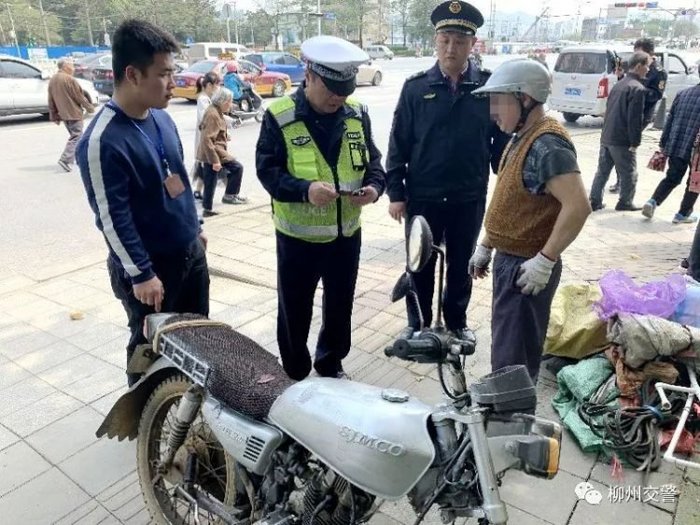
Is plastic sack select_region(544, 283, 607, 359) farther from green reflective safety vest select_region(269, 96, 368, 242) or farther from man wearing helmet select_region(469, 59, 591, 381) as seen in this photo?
green reflective safety vest select_region(269, 96, 368, 242)

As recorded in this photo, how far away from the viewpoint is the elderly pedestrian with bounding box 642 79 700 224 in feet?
18.2

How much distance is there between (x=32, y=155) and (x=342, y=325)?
8964 mm

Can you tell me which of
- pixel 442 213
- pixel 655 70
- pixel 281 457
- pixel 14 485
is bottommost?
pixel 14 485

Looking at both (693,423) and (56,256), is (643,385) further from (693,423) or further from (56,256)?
(56,256)

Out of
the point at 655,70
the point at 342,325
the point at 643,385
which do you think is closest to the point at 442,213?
the point at 342,325

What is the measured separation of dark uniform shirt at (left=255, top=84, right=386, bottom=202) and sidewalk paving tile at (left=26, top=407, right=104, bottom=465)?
1558mm

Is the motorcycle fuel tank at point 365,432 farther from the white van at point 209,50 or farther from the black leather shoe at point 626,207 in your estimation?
the white van at point 209,50

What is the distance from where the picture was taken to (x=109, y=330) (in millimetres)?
3896

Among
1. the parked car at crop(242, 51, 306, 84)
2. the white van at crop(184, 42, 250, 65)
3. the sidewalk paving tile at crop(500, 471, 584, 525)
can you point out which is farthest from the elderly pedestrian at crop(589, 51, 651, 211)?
the white van at crop(184, 42, 250, 65)

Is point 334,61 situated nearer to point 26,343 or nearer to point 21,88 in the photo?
point 26,343

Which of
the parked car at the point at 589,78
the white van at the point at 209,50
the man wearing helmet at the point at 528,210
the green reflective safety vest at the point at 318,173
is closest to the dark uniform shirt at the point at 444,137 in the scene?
the green reflective safety vest at the point at 318,173

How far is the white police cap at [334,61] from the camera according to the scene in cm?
247

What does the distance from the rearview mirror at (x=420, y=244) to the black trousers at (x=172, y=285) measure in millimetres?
1361

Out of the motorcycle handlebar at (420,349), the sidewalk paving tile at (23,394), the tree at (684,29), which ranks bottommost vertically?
the sidewalk paving tile at (23,394)
